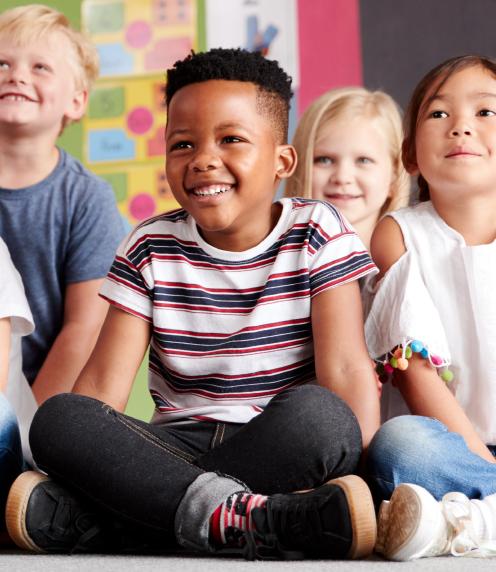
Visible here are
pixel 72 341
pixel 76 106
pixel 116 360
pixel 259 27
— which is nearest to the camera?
pixel 116 360

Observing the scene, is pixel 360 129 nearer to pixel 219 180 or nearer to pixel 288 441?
pixel 219 180

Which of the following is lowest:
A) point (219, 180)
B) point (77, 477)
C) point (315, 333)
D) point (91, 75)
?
point (77, 477)

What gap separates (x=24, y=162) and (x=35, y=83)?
0.50 feet

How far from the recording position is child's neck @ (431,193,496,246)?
1376 millimetres

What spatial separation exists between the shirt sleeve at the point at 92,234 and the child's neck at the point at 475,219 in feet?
2.19

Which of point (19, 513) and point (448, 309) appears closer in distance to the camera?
point (19, 513)

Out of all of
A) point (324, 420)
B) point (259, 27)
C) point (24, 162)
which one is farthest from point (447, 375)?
point (259, 27)

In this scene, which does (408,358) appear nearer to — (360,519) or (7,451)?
(360,519)

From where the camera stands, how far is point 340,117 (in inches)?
75.6

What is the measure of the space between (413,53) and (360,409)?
1575mm

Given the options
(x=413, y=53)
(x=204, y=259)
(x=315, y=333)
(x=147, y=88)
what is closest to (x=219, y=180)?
(x=204, y=259)

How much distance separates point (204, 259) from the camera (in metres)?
1.33

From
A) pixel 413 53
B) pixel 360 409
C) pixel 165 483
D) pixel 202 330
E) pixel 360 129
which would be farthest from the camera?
pixel 413 53

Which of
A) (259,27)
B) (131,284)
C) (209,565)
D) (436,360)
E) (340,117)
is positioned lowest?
(209,565)
